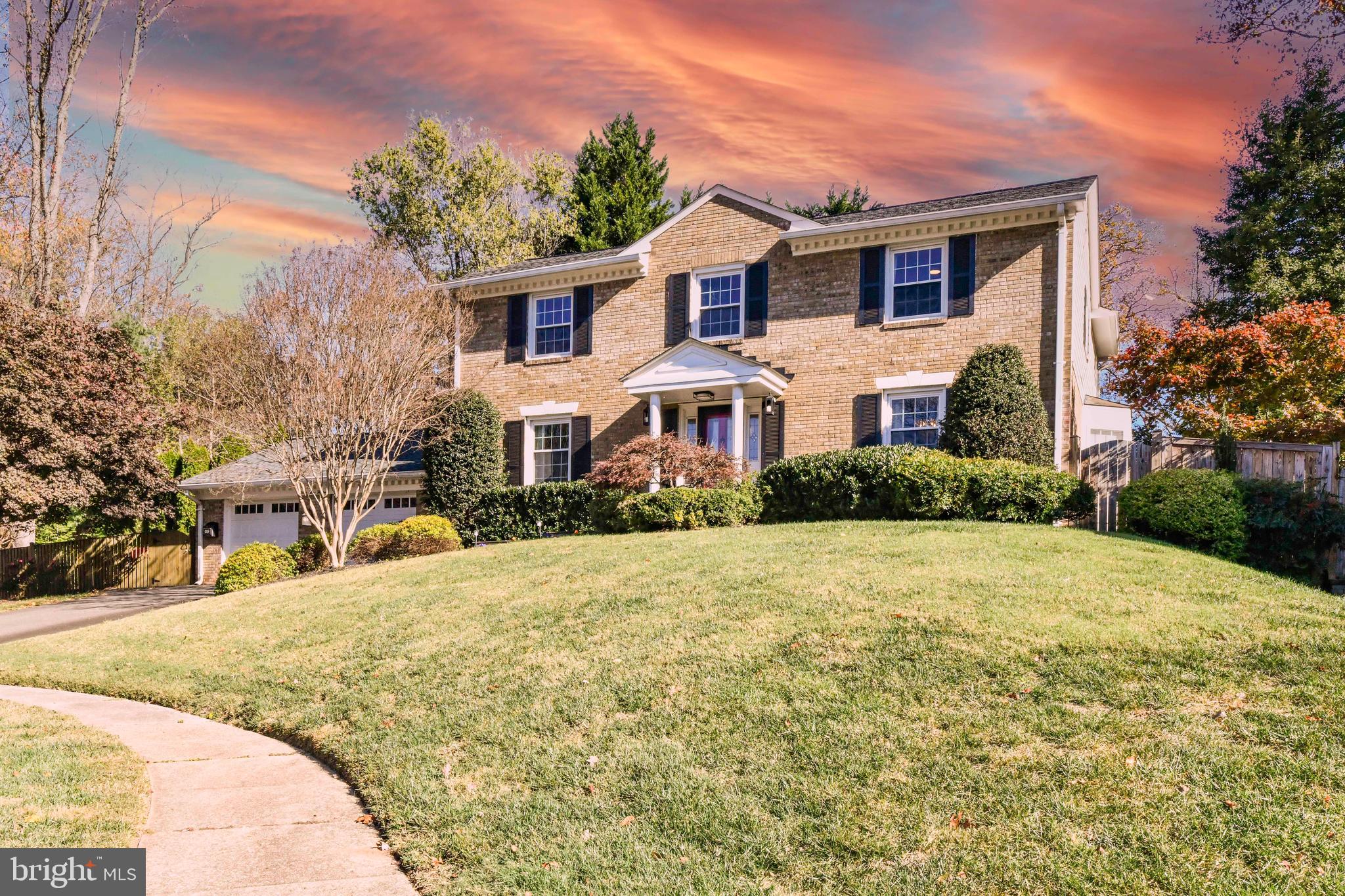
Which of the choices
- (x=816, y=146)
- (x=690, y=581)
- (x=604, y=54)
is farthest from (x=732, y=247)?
(x=690, y=581)

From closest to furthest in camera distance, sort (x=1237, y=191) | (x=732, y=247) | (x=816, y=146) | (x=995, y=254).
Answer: (x=816, y=146) → (x=995, y=254) → (x=732, y=247) → (x=1237, y=191)

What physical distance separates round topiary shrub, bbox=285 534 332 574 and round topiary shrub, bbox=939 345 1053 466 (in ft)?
44.4

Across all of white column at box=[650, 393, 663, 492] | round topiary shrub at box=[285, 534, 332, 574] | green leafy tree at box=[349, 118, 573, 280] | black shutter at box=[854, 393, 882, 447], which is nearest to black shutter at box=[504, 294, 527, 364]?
white column at box=[650, 393, 663, 492]

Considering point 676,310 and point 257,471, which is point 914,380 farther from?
point 257,471

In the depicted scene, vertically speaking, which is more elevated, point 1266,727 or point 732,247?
point 732,247

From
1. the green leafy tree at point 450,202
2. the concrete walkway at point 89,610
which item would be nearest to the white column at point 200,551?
the concrete walkway at point 89,610

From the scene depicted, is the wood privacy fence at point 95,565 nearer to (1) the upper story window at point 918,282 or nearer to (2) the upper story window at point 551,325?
(2) the upper story window at point 551,325

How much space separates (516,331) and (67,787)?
657 inches

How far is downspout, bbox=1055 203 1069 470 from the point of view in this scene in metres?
15.5

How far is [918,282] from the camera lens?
56.4 ft

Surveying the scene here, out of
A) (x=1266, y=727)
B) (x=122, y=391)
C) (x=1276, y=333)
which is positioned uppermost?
(x=1276, y=333)

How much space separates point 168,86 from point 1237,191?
35.2 m

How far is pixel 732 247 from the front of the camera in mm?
19125

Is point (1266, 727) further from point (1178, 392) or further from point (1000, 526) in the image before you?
point (1178, 392)
